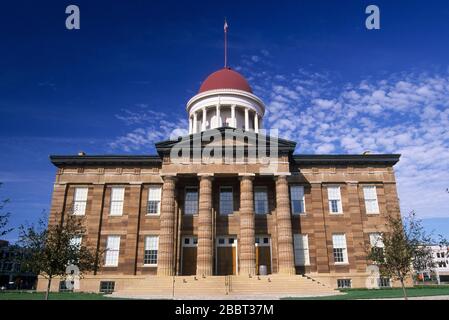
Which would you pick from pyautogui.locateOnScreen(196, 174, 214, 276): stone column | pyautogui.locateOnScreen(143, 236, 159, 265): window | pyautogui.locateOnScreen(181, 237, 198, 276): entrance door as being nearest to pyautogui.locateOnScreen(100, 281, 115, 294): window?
pyautogui.locateOnScreen(143, 236, 159, 265): window

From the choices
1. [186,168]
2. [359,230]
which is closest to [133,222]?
[186,168]

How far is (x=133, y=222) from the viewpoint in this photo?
110 feet

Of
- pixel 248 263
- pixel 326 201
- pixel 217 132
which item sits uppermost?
pixel 217 132

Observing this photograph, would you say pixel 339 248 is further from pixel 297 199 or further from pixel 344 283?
pixel 297 199

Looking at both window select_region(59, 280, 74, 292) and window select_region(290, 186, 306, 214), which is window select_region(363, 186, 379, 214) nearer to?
window select_region(290, 186, 306, 214)

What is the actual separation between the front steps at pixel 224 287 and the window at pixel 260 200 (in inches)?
283

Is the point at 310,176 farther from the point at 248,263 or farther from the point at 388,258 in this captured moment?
the point at 388,258

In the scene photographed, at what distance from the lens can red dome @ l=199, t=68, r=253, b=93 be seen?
44.0 m

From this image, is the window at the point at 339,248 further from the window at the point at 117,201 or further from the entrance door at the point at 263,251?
the window at the point at 117,201

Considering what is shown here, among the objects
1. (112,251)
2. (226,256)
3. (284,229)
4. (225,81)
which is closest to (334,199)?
Result: (284,229)

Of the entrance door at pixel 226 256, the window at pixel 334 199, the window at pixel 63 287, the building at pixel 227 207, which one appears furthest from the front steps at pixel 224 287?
the window at pixel 334 199

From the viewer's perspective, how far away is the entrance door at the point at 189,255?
32.0 metres

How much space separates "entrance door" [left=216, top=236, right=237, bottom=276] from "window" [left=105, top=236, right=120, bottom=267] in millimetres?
9283

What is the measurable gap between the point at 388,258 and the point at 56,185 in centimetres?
2940
